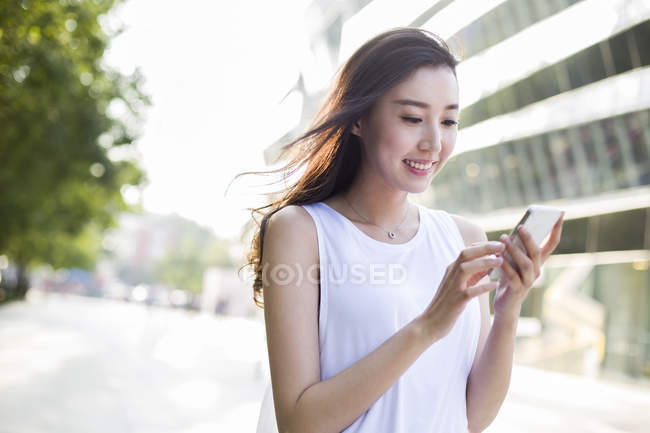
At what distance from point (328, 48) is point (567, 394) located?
16560 millimetres

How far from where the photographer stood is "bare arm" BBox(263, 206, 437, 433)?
152 cm

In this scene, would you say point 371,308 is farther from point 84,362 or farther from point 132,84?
point 132,84

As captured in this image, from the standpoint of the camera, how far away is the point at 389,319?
67.7 inches

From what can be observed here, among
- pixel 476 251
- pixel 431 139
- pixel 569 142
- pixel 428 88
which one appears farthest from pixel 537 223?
pixel 569 142

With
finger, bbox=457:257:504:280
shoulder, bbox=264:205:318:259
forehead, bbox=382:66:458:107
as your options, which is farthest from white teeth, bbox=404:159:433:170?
finger, bbox=457:257:504:280

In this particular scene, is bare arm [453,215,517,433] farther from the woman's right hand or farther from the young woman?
the woman's right hand

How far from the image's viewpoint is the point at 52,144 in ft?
47.0

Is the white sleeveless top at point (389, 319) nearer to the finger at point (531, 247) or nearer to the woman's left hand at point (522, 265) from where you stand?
the woman's left hand at point (522, 265)

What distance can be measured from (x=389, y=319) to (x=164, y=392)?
9.25 metres

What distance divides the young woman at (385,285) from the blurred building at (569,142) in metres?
12.7

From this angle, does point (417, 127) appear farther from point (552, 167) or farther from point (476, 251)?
point (552, 167)

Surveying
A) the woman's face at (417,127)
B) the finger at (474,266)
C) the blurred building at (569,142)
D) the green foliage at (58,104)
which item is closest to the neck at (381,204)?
the woman's face at (417,127)

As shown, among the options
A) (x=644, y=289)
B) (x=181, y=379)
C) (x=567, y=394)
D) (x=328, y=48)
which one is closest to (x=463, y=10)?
(x=328, y=48)

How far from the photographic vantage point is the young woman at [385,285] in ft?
5.15
